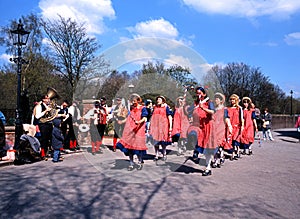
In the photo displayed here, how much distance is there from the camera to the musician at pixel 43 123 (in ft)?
29.8

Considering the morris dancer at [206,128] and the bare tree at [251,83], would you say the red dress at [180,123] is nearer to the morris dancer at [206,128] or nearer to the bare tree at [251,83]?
the morris dancer at [206,128]

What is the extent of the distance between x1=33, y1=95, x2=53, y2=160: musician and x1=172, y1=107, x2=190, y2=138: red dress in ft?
13.3

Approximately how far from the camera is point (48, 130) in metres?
9.43

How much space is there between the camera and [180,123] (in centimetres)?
1084

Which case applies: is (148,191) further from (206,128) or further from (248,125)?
(248,125)

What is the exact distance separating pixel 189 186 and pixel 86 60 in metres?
28.0

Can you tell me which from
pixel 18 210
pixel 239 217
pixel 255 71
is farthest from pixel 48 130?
pixel 255 71

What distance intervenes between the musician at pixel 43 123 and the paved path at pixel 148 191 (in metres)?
0.90

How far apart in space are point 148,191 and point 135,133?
217 centimetres

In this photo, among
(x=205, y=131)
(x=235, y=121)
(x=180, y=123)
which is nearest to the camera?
(x=205, y=131)

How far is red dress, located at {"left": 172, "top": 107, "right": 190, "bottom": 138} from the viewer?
1061 centimetres

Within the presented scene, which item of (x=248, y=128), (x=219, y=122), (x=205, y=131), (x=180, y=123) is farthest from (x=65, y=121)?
(x=248, y=128)

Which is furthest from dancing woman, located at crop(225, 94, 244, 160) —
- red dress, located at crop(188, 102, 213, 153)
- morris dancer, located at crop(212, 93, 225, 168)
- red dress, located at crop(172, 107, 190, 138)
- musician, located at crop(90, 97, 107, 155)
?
musician, located at crop(90, 97, 107, 155)

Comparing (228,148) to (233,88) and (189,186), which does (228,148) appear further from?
(233,88)
